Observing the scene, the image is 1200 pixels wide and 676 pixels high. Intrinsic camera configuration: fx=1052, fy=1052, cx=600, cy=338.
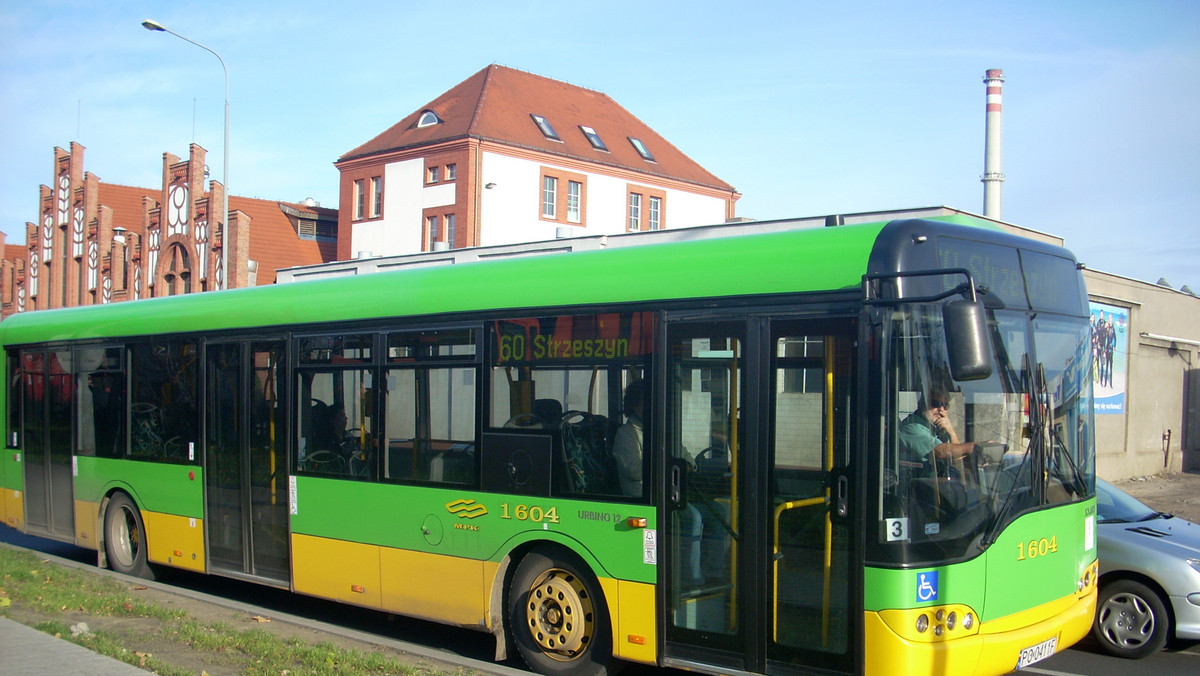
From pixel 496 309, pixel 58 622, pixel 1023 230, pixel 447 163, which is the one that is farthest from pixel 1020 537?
pixel 447 163

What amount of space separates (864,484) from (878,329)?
87cm

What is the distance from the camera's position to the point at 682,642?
6.70 meters

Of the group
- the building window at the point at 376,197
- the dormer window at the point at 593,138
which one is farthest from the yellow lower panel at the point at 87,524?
the dormer window at the point at 593,138

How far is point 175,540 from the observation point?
36.4 ft

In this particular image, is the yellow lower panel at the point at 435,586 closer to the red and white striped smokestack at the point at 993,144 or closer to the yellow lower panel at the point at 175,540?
the yellow lower panel at the point at 175,540

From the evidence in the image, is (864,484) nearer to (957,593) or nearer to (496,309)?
(957,593)

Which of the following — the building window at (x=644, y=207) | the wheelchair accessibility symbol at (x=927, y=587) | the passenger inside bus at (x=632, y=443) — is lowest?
the wheelchair accessibility symbol at (x=927, y=587)

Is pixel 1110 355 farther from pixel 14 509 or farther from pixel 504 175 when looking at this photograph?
pixel 504 175

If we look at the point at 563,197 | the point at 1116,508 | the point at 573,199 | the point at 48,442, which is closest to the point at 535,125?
the point at 563,197

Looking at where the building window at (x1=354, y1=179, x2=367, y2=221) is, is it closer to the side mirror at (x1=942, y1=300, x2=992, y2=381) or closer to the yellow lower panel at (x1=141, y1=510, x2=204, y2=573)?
the yellow lower panel at (x1=141, y1=510, x2=204, y2=573)

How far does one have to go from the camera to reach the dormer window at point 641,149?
56.9 metres

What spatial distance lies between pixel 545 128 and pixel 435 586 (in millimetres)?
45963

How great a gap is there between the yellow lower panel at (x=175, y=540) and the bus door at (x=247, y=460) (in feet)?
0.85

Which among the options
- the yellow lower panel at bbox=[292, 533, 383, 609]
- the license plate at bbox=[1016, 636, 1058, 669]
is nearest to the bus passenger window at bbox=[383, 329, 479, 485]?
the yellow lower panel at bbox=[292, 533, 383, 609]
